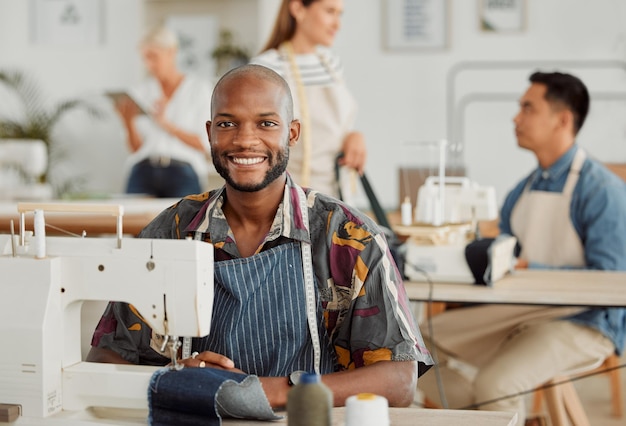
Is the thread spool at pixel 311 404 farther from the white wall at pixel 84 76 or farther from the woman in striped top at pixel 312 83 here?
the white wall at pixel 84 76

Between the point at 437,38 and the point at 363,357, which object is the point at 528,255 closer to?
the point at 363,357

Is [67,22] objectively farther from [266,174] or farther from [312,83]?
[266,174]

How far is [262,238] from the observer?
1.91 metres

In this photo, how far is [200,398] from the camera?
151 centimetres

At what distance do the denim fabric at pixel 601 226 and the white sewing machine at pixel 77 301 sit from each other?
1.75 meters

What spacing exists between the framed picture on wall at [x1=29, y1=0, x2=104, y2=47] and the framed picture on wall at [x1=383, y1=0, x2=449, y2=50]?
2486 millimetres

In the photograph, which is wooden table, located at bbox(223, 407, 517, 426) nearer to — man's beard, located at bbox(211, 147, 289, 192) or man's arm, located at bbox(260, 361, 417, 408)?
man's arm, located at bbox(260, 361, 417, 408)

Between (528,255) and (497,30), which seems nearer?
(528,255)

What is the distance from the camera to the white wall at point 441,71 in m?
7.24

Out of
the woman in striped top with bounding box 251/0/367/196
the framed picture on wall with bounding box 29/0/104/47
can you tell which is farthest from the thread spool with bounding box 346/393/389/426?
the framed picture on wall with bounding box 29/0/104/47

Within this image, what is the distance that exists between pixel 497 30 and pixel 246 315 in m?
5.99

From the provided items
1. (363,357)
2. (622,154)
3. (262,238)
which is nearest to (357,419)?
(363,357)

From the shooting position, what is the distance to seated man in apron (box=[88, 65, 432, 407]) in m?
1.81

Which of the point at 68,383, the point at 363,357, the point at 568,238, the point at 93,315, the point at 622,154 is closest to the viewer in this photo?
the point at 68,383
